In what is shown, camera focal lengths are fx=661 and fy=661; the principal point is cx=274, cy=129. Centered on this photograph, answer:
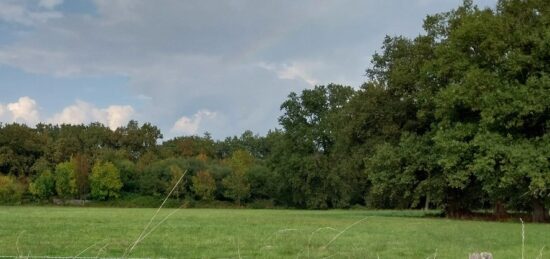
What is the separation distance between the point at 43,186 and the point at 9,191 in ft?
14.4

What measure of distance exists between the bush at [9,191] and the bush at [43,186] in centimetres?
169

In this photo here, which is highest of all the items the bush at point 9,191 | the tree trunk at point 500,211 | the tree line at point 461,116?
the tree line at point 461,116

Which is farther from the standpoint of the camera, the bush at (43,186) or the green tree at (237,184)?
the green tree at (237,184)

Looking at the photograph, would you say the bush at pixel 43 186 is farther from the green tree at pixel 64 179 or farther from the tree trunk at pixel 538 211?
the tree trunk at pixel 538 211

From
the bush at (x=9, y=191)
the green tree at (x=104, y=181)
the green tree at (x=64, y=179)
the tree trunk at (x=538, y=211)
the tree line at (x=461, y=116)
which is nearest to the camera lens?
the tree line at (x=461, y=116)

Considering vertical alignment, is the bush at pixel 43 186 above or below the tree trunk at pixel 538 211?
above

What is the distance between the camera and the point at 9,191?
88.9m

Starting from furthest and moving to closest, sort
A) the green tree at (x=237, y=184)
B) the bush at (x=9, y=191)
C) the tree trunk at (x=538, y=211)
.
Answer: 1. the green tree at (x=237, y=184)
2. the bush at (x=9, y=191)
3. the tree trunk at (x=538, y=211)

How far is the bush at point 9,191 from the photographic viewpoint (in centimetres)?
8738

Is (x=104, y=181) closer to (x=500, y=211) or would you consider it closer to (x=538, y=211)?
(x=500, y=211)

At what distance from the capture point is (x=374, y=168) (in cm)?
4350

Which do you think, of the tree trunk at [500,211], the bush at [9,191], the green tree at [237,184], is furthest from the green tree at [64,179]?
the tree trunk at [500,211]

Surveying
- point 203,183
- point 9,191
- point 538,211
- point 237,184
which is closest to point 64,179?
point 9,191

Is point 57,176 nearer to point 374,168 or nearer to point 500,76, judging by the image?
point 374,168
